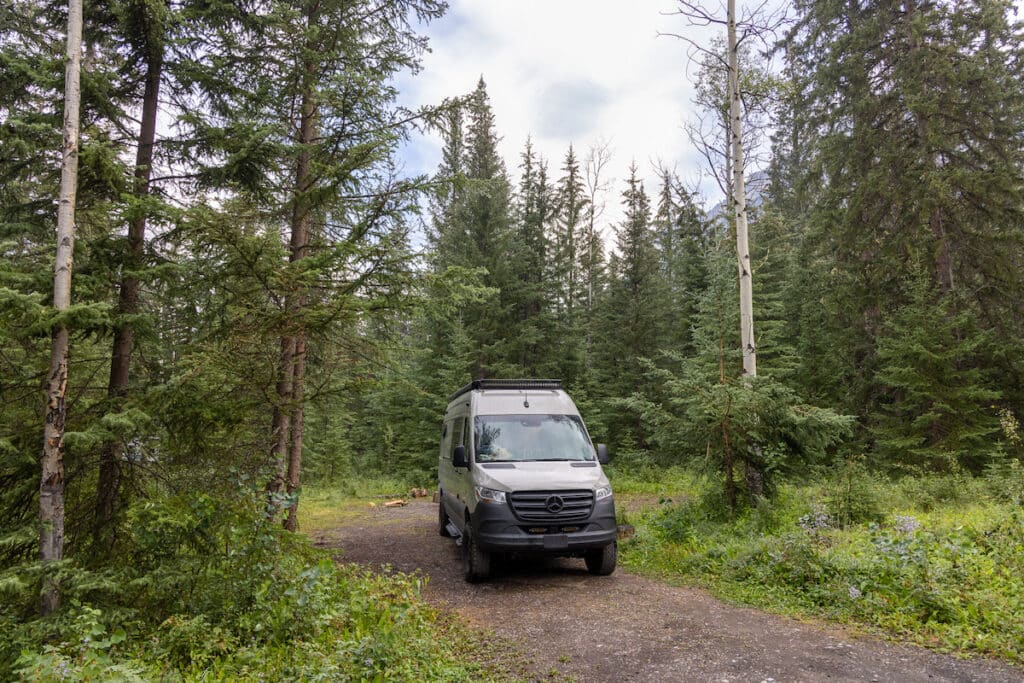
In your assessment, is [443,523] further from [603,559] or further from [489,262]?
[489,262]

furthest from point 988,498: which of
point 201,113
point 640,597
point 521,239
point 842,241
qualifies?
point 521,239

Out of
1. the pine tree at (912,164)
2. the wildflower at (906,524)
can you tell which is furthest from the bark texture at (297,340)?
the pine tree at (912,164)

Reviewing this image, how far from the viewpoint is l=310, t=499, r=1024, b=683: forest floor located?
4.66 meters

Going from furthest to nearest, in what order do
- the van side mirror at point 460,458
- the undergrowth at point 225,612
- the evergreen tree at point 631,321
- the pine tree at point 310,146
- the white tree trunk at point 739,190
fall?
the evergreen tree at point 631,321 < the white tree trunk at point 739,190 < the van side mirror at point 460,458 < the pine tree at point 310,146 < the undergrowth at point 225,612

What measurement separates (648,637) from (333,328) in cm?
552

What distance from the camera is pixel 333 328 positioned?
7.82 m

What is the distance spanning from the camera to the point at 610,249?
2977cm

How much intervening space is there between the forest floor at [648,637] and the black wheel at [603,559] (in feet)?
0.44

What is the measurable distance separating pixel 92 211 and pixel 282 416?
356cm

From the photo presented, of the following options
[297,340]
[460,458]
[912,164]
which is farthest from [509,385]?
[912,164]

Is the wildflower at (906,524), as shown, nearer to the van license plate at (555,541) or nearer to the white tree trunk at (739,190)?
the white tree trunk at (739,190)

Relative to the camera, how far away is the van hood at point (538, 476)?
7621mm

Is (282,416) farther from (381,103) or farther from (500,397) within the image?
(381,103)

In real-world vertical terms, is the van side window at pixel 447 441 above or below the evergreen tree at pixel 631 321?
below
